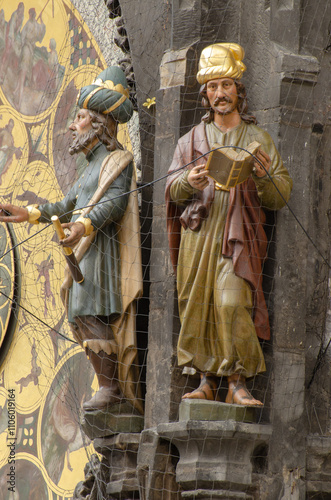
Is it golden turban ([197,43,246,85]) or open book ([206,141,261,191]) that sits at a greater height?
golden turban ([197,43,246,85])

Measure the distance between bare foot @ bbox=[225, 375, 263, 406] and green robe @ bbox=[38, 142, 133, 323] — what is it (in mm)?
736

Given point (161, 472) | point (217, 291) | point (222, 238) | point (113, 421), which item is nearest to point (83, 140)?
point (222, 238)

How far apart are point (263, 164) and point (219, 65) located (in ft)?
1.77

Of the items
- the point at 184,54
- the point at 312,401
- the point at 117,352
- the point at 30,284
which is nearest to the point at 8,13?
the point at 30,284

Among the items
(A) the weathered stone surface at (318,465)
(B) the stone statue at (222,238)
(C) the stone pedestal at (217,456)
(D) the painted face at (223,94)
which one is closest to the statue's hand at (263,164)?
(B) the stone statue at (222,238)

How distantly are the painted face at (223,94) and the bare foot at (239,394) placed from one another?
1233 millimetres

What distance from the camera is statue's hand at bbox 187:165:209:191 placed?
239 inches

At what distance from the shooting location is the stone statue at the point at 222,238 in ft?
19.9

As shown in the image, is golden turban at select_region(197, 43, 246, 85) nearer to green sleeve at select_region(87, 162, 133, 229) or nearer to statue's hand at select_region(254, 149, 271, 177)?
statue's hand at select_region(254, 149, 271, 177)

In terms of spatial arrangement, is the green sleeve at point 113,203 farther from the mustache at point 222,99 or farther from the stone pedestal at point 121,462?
the stone pedestal at point 121,462

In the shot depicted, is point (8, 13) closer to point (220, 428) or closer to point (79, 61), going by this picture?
point (79, 61)

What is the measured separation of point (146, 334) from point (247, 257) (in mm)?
858

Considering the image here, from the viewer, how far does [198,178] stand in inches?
240

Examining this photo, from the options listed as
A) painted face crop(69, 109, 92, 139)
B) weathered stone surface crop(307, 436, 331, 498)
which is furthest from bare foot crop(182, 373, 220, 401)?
painted face crop(69, 109, 92, 139)
